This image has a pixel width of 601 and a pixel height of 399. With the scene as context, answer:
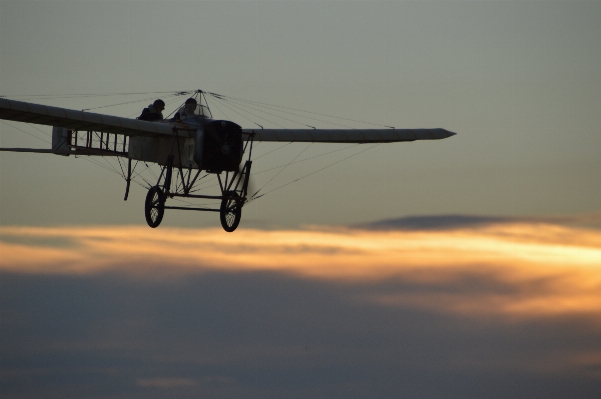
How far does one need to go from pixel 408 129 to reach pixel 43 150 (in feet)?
44.5

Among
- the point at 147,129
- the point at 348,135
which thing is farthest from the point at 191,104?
the point at 348,135

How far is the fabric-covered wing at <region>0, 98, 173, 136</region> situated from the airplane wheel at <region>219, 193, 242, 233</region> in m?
3.01

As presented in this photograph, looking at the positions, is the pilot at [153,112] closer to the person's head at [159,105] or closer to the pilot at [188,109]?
the person's head at [159,105]

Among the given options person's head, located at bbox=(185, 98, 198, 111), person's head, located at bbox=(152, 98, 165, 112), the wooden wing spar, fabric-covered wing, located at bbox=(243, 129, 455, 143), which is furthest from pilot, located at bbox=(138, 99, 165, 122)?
fabric-covered wing, located at bbox=(243, 129, 455, 143)

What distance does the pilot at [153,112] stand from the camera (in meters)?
40.2

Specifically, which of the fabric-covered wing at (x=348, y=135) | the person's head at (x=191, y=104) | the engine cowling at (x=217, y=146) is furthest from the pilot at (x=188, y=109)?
the fabric-covered wing at (x=348, y=135)

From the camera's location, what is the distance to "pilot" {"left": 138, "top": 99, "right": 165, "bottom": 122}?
40.2 m

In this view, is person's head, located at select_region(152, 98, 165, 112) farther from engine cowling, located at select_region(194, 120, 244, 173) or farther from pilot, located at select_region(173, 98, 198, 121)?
engine cowling, located at select_region(194, 120, 244, 173)

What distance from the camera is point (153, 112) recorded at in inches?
1586

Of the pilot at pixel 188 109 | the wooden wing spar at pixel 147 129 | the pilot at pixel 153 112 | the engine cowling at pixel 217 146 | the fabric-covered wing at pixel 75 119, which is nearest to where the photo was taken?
the engine cowling at pixel 217 146

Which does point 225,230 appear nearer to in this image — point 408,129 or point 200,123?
point 200,123

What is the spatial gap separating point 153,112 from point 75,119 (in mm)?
3628

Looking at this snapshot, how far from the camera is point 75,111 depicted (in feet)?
123

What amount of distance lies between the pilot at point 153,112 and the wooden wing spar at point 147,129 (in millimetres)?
1399
